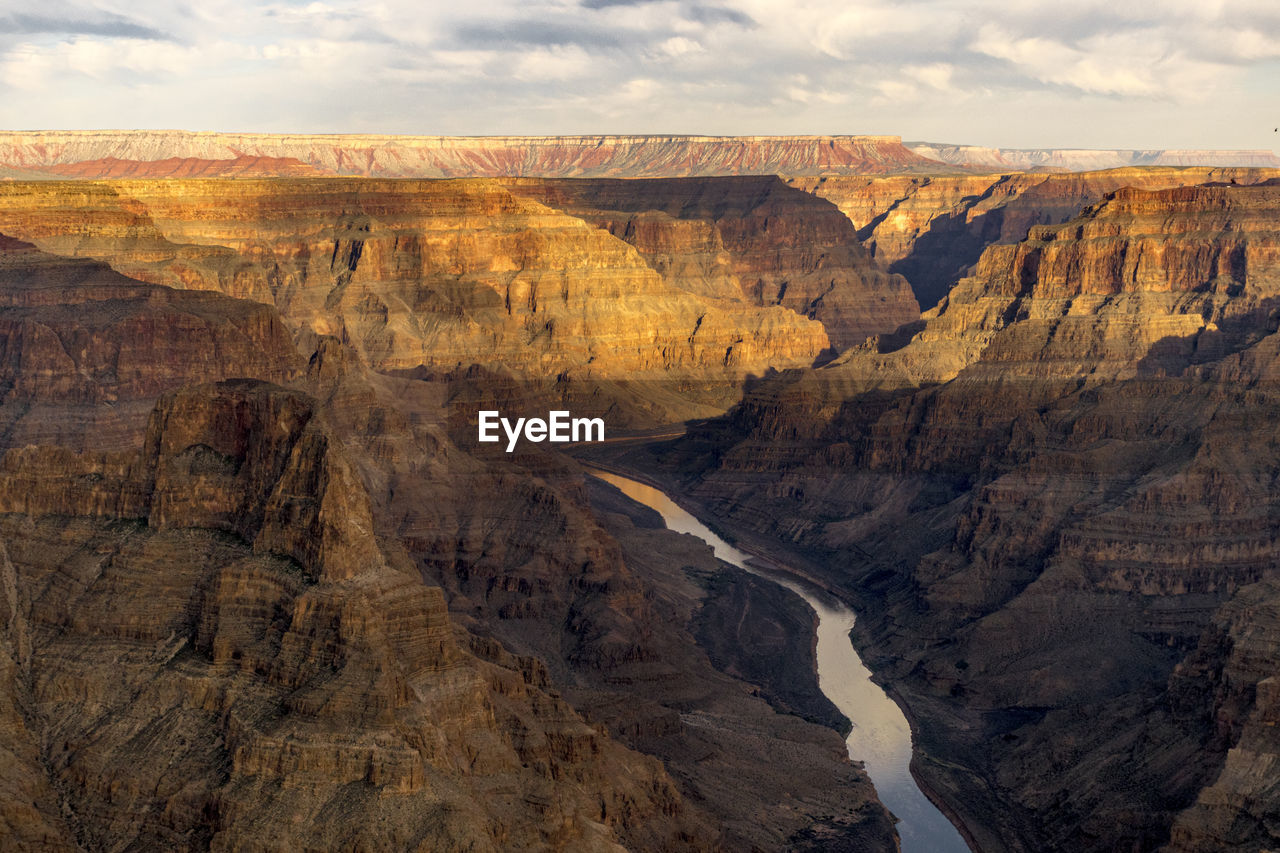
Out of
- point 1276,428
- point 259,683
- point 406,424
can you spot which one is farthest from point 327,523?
point 1276,428

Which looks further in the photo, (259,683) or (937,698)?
(937,698)

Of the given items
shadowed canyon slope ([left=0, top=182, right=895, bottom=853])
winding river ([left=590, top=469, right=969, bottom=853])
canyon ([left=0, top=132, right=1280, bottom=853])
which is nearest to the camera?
shadowed canyon slope ([left=0, top=182, right=895, bottom=853])

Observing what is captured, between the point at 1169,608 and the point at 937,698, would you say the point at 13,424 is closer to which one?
the point at 937,698

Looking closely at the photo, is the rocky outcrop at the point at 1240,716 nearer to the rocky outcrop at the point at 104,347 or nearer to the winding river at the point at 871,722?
the winding river at the point at 871,722

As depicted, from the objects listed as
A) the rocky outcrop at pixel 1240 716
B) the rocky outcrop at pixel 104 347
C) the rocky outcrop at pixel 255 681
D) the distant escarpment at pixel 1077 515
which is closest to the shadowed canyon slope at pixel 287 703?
the rocky outcrop at pixel 255 681

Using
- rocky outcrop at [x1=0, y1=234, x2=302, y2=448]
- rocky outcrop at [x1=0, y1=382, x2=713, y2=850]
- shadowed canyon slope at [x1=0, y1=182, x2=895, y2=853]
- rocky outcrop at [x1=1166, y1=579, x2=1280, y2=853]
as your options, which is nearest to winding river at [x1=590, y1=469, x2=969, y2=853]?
shadowed canyon slope at [x1=0, y1=182, x2=895, y2=853]

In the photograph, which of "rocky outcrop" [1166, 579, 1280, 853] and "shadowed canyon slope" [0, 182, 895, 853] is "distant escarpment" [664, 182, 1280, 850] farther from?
"shadowed canyon slope" [0, 182, 895, 853]
